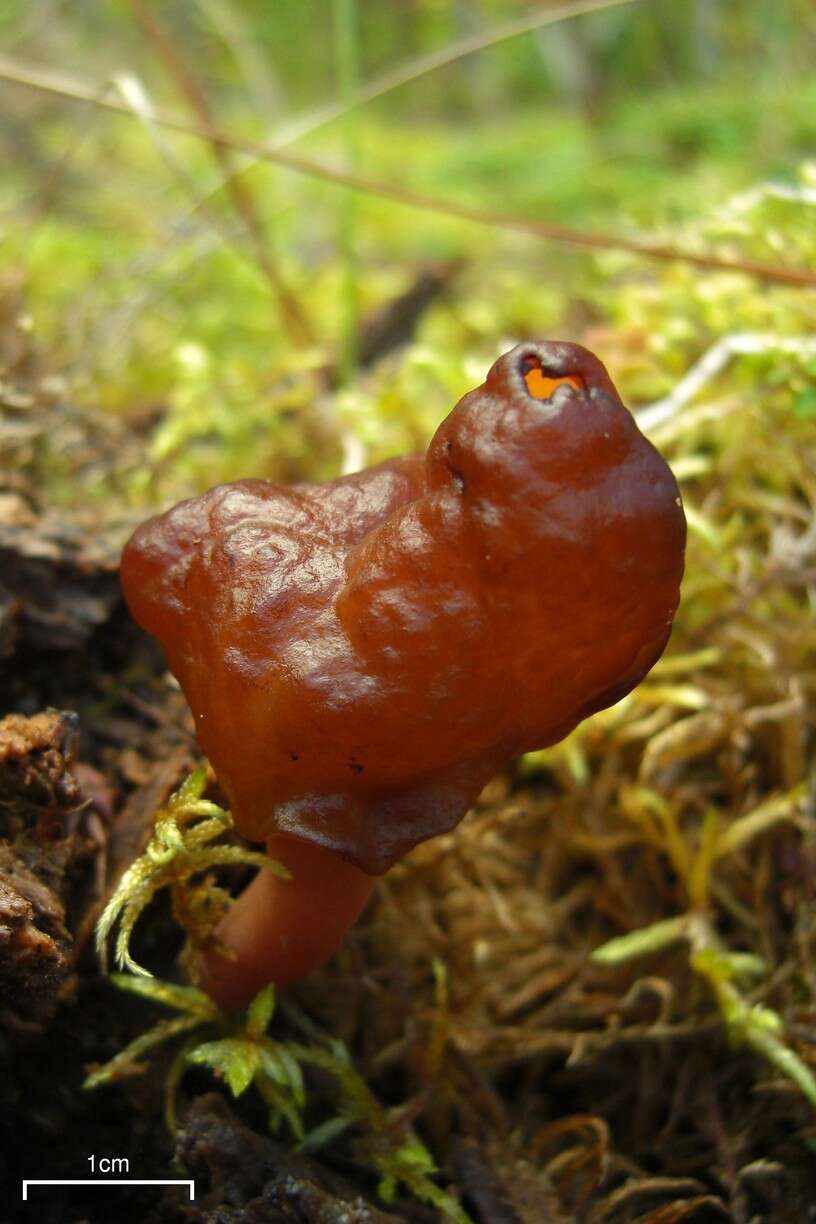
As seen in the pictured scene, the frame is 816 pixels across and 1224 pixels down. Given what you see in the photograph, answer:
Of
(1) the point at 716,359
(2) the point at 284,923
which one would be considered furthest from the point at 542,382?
(1) the point at 716,359

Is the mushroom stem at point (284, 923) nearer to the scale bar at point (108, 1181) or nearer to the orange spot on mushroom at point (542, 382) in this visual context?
the scale bar at point (108, 1181)

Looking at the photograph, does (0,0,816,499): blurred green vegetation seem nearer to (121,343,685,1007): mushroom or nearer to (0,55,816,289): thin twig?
(0,55,816,289): thin twig

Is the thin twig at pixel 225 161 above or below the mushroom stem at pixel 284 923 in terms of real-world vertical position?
above

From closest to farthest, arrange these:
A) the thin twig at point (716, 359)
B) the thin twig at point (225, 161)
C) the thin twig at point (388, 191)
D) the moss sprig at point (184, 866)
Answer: the moss sprig at point (184, 866) < the thin twig at point (716, 359) < the thin twig at point (388, 191) < the thin twig at point (225, 161)

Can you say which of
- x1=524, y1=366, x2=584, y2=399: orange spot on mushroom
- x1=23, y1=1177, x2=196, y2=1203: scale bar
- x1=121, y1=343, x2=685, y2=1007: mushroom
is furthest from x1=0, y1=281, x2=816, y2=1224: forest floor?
x1=524, y1=366, x2=584, y2=399: orange spot on mushroom

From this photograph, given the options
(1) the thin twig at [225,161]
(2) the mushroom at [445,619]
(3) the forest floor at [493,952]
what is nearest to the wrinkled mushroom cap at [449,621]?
(2) the mushroom at [445,619]

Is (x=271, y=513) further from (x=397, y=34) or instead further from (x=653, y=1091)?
(x=397, y=34)

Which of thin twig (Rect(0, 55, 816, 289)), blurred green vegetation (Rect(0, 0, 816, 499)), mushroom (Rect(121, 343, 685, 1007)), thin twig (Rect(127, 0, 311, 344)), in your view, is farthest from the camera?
thin twig (Rect(127, 0, 311, 344))
